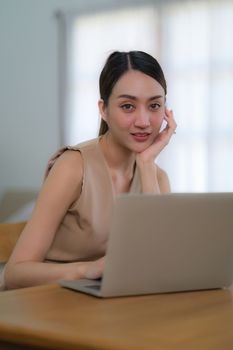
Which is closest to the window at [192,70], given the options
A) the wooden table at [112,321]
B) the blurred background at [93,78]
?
the blurred background at [93,78]

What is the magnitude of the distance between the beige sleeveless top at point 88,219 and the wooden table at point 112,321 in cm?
54

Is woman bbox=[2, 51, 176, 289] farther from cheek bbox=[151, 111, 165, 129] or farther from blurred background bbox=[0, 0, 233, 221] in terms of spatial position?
blurred background bbox=[0, 0, 233, 221]

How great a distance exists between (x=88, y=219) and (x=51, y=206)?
0.17 metres

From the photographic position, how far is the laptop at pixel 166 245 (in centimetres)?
109

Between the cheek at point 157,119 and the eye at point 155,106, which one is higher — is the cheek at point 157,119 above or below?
below

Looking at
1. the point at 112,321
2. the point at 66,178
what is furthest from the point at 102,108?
the point at 112,321

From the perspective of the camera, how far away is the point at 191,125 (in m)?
4.51

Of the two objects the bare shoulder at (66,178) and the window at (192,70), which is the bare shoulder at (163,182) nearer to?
the bare shoulder at (66,178)

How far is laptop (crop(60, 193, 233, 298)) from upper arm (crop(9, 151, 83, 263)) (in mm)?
334

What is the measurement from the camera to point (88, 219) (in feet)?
5.65

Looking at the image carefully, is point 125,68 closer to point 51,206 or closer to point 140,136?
point 140,136

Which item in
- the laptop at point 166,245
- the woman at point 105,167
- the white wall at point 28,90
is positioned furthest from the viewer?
the white wall at point 28,90

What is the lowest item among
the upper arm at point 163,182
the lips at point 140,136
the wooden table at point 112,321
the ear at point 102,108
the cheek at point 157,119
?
the wooden table at point 112,321

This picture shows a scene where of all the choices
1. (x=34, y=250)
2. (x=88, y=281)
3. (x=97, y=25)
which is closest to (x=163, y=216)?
(x=88, y=281)
